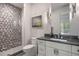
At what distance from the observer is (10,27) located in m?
1.37

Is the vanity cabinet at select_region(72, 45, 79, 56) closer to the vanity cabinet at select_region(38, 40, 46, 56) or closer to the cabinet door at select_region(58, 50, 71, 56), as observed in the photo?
the cabinet door at select_region(58, 50, 71, 56)

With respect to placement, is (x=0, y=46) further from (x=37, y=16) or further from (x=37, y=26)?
(x=37, y=16)

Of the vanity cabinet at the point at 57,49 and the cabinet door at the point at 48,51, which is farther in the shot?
the cabinet door at the point at 48,51

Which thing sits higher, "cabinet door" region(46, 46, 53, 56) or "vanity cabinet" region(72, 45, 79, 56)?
"vanity cabinet" region(72, 45, 79, 56)

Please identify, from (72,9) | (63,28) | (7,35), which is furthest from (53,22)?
(7,35)

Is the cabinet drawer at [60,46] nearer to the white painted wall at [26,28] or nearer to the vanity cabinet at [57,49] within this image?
the vanity cabinet at [57,49]

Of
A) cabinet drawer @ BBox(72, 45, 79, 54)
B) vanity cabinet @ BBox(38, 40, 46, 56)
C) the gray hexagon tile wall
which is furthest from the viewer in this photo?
vanity cabinet @ BBox(38, 40, 46, 56)

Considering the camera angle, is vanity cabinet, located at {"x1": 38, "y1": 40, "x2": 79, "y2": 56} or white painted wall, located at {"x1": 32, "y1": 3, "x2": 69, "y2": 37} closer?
vanity cabinet, located at {"x1": 38, "y1": 40, "x2": 79, "y2": 56}

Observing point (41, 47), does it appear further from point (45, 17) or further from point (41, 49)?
point (45, 17)

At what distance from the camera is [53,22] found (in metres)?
1.45

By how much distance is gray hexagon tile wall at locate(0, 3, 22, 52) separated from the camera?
4.35 ft

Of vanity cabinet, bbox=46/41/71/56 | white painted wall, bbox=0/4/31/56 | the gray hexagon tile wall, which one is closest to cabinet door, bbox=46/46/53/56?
vanity cabinet, bbox=46/41/71/56

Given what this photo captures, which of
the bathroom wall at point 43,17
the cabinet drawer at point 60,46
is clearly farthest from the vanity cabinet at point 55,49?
the bathroom wall at point 43,17

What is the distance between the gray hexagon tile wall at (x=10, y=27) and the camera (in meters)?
1.33
